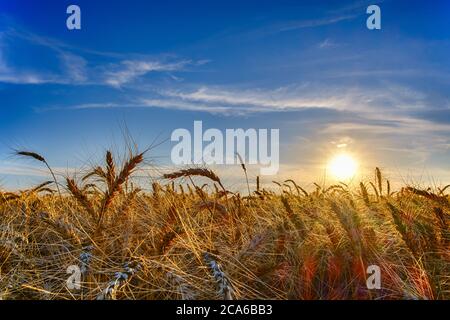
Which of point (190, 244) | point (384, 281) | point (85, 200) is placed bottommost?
point (384, 281)

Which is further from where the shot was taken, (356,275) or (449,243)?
(449,243)

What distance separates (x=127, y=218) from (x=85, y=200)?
1.47 feet

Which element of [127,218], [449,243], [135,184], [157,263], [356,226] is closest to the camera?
[157,263]

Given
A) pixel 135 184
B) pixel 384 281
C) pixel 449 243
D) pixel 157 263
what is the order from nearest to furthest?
pixel 157 263 → pixel 384 281 → pixel 449 243 → pixel 135 184

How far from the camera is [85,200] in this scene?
278 cm

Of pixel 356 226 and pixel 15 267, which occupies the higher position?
pixel 356 226
